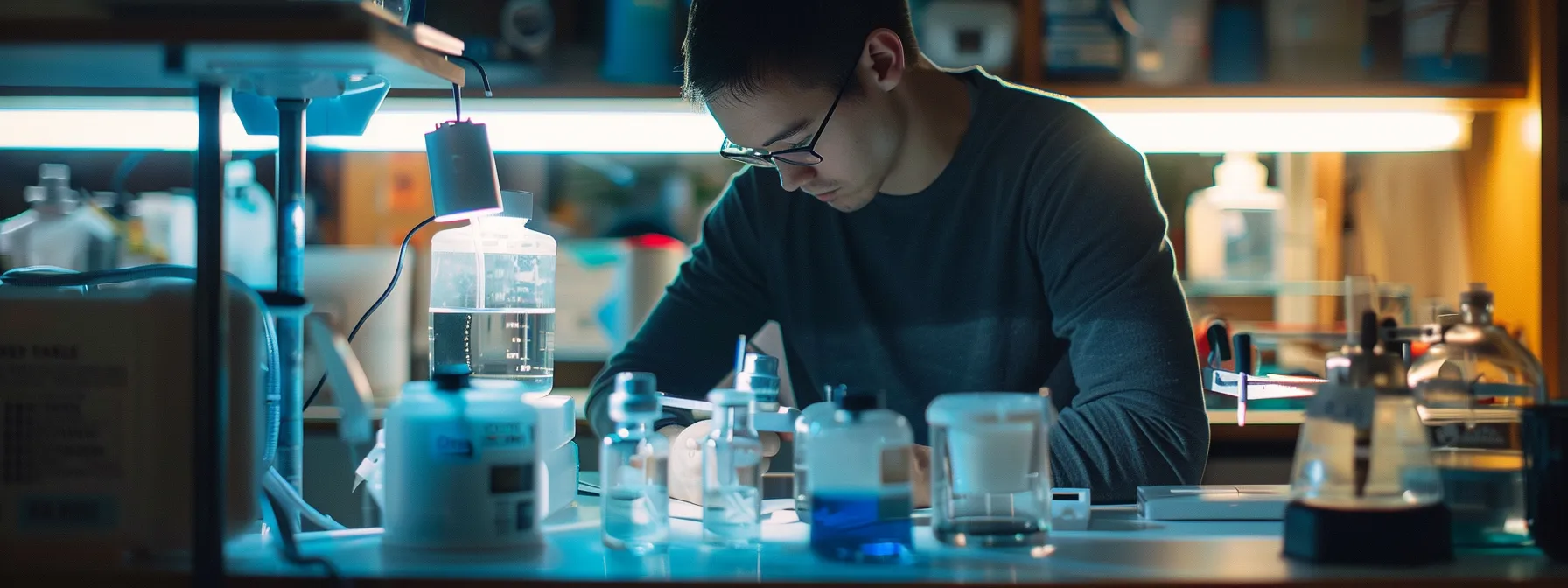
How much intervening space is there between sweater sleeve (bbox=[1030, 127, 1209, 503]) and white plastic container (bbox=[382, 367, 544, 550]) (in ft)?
1.95

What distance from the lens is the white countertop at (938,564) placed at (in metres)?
0.77

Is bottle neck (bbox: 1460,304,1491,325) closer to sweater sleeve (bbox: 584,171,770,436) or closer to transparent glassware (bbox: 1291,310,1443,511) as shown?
transparent glassware (bbox: 1291,310,1443,511)

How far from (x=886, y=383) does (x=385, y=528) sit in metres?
0.85

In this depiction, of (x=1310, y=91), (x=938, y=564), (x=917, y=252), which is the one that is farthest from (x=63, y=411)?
(x=1310, y=91)

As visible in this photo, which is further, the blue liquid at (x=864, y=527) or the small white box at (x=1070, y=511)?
the small white box at (x=1070, y=511)

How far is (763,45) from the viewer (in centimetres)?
130

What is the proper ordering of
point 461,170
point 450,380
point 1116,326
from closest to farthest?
1. point 450,380
2. point 461,170
3. point 1116,326

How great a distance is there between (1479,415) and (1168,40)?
1.41 meters

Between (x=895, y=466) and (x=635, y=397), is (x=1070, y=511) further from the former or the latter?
(x=635, y=397)

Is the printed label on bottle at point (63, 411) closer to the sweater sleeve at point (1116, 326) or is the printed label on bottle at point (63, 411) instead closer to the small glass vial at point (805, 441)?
the small glass vial at point (805, 441)

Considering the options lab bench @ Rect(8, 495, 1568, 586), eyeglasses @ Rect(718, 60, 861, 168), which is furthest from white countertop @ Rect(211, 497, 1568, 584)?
eyeglasses @ Rect(718, 60, 861, 168)

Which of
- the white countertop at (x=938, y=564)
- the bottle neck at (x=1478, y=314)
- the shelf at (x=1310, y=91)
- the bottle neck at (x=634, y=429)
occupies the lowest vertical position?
the white countertop at (x=938, y=564)

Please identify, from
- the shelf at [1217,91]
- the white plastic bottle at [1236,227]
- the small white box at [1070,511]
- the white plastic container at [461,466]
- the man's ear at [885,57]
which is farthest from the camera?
the white plastic bottle at [1236,227]

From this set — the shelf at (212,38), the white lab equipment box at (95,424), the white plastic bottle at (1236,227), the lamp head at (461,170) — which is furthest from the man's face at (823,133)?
the white plastic bottle at (1236,227)
